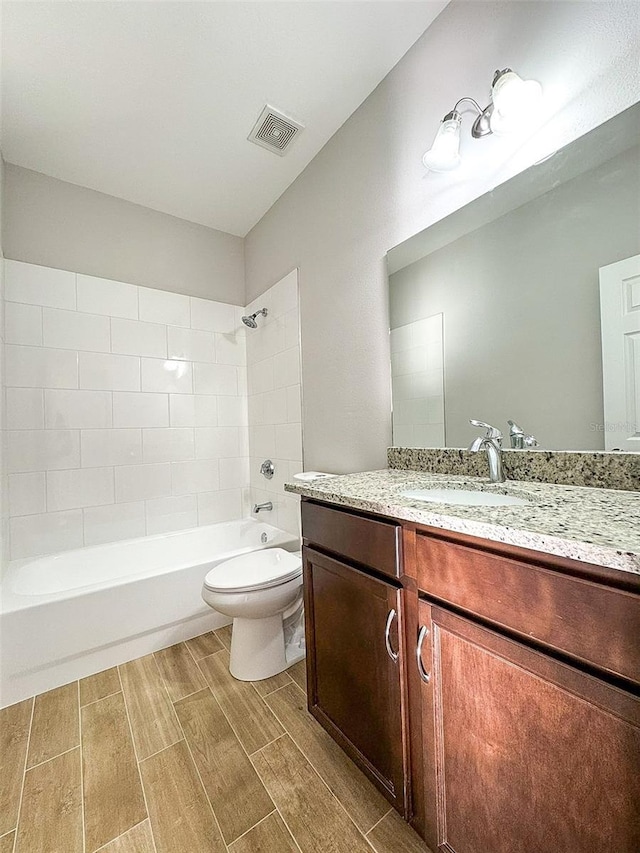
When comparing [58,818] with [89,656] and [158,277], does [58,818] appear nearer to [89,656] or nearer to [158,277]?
[89,656]

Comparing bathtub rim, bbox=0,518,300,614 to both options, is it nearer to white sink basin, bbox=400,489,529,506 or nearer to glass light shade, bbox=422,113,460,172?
white sink basin, bbox=400,489,529,506

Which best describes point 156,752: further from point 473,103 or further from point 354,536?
point 473,103

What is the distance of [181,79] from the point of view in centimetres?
152

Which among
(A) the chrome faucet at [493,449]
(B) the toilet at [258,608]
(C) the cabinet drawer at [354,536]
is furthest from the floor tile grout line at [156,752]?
(A) the chrome faucet at [493,449]

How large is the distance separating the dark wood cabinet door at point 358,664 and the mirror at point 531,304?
65 cm

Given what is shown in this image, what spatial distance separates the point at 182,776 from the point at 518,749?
1073 millimetres

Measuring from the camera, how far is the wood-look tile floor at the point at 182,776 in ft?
3.09

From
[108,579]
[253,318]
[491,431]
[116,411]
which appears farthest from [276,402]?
[491,431]

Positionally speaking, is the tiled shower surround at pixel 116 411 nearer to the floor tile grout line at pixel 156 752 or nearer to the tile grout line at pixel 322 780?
the floor tile grout line at pixel 156 752

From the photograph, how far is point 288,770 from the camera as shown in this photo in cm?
112

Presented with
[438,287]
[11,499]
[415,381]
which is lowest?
[11,499]

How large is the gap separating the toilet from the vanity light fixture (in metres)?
1.69

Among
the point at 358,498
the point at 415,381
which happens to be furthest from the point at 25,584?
the point at 415,381

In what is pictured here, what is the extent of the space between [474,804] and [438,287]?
147cm
